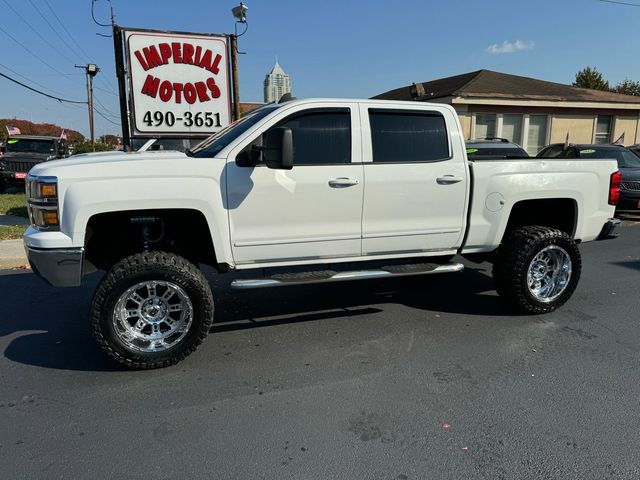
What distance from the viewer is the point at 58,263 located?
3588 millimetres

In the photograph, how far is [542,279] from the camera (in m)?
5.08

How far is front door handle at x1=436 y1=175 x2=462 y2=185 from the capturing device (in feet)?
14.7

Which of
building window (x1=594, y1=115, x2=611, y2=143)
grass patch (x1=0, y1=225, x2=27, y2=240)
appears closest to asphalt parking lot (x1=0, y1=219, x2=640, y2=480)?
grass patch (x1=0, y1=225, x2=27, y2=240)

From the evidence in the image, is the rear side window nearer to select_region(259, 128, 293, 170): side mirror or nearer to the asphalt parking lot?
select_region(259, 128, 293, 170): side mirror

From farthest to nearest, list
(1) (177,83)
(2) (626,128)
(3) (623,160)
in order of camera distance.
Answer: (2) (626,128), (3) (623,160), (1) (177,83)

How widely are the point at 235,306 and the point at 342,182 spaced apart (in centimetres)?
198

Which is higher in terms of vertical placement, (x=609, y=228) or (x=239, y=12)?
(x=239, y=12)

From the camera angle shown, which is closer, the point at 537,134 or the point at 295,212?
the point at 295,212

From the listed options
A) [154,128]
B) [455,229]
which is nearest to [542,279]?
[455,229]

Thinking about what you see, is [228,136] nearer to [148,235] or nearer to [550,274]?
[148,235]

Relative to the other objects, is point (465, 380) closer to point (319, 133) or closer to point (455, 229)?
point (455, 229)

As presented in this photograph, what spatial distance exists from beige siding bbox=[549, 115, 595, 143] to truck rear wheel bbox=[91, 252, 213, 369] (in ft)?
66.5

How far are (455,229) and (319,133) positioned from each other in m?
1.63

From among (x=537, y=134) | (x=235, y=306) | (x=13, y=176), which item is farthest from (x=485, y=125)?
(x=13, y=176)
